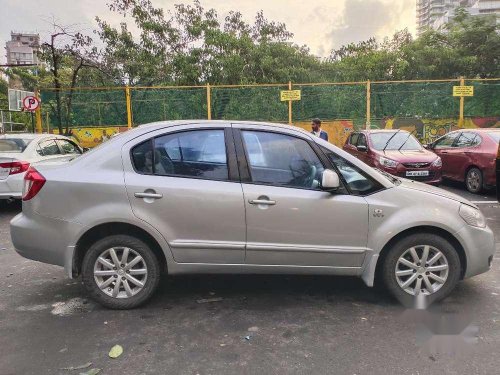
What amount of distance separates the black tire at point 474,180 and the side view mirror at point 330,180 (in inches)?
272

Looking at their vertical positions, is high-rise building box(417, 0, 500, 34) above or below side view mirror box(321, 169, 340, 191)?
above

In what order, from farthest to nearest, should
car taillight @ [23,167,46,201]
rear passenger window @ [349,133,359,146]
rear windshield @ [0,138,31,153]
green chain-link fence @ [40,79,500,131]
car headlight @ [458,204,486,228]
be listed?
green chain-link fence @ [40,79,500,131], rear passenger window @ [349,133,359,146], rear windshield @ [0,138,31,153], car headlight @ [458,204,486,228], car taillight @ [23,167,46,201]

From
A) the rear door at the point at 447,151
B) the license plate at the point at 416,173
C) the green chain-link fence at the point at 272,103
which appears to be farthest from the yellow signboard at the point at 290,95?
the license plate at the point at 416,173

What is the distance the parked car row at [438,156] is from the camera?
9.25 meters

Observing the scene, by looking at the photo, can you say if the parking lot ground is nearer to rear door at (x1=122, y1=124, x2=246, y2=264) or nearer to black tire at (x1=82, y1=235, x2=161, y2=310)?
black tire at (x1=82, y1=235, x2=161, y2=310)

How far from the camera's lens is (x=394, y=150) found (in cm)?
1002

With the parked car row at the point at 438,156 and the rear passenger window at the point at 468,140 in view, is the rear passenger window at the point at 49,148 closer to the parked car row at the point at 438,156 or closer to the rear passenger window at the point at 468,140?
the parked car row at the point at 438,156

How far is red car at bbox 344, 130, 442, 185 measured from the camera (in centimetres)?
927

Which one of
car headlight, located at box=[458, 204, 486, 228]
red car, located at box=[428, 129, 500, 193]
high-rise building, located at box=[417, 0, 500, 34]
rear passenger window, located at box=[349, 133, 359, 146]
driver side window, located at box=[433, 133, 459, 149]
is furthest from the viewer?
high-rise building, located at box=[417, 0, 500, 34]

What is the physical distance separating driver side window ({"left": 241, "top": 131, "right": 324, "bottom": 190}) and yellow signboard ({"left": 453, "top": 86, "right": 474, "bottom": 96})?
13.3 m

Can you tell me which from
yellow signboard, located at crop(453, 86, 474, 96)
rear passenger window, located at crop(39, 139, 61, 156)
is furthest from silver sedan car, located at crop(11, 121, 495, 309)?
yellow signboard, located at crop(453, 86, 474, 96)

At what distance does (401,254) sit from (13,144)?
704 cm

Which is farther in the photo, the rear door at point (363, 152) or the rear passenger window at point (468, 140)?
the rear door at point (363, 152)

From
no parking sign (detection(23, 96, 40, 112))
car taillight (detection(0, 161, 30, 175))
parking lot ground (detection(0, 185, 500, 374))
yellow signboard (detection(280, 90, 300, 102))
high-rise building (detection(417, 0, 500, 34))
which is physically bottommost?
parking lot ground (detection(0, 185, 500, 374))
